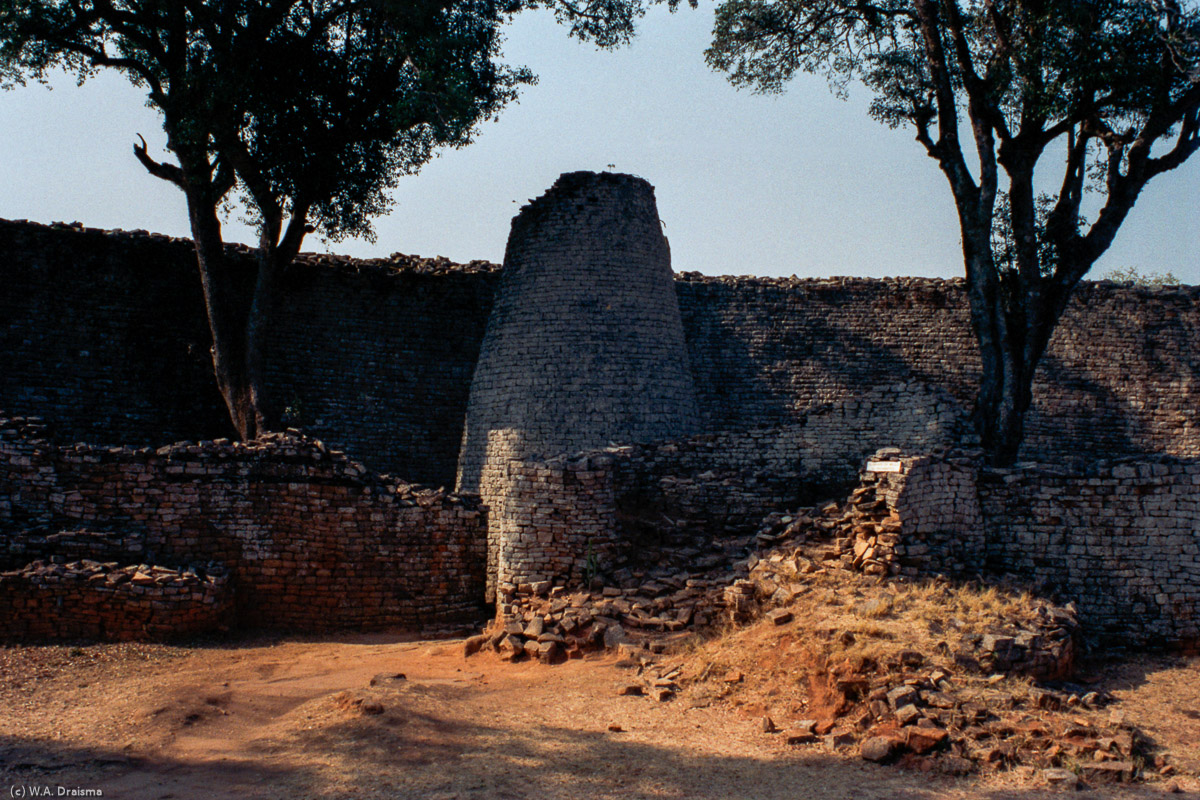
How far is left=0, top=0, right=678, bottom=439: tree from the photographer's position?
12.7m

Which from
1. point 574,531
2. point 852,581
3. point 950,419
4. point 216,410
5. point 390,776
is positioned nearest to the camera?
point 390,776

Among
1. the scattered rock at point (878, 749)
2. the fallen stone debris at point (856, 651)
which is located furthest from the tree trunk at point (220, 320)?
the scattered rock at point (878, 749)

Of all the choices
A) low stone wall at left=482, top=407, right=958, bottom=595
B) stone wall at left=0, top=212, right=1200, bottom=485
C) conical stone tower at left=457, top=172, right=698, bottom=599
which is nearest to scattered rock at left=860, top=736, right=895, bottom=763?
low stone wall at left=482, top=407, right=958, bottom=595

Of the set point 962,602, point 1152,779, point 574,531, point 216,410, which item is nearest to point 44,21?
point 216,410

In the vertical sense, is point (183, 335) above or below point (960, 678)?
above

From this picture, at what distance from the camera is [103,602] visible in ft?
29.7

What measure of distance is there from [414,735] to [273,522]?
4.39 m

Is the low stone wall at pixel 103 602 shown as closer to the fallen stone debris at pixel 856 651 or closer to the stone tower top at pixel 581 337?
the fallen stone debris at pixel 856 651

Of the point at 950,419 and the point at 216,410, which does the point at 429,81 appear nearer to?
the point at 216,410

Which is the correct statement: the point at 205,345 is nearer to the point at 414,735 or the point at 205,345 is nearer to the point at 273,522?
the point at 273,522

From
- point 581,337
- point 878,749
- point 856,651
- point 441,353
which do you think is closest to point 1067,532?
point 856,651

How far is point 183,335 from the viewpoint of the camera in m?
14.6

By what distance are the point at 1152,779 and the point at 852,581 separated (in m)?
3.03

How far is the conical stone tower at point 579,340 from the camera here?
1203cm
